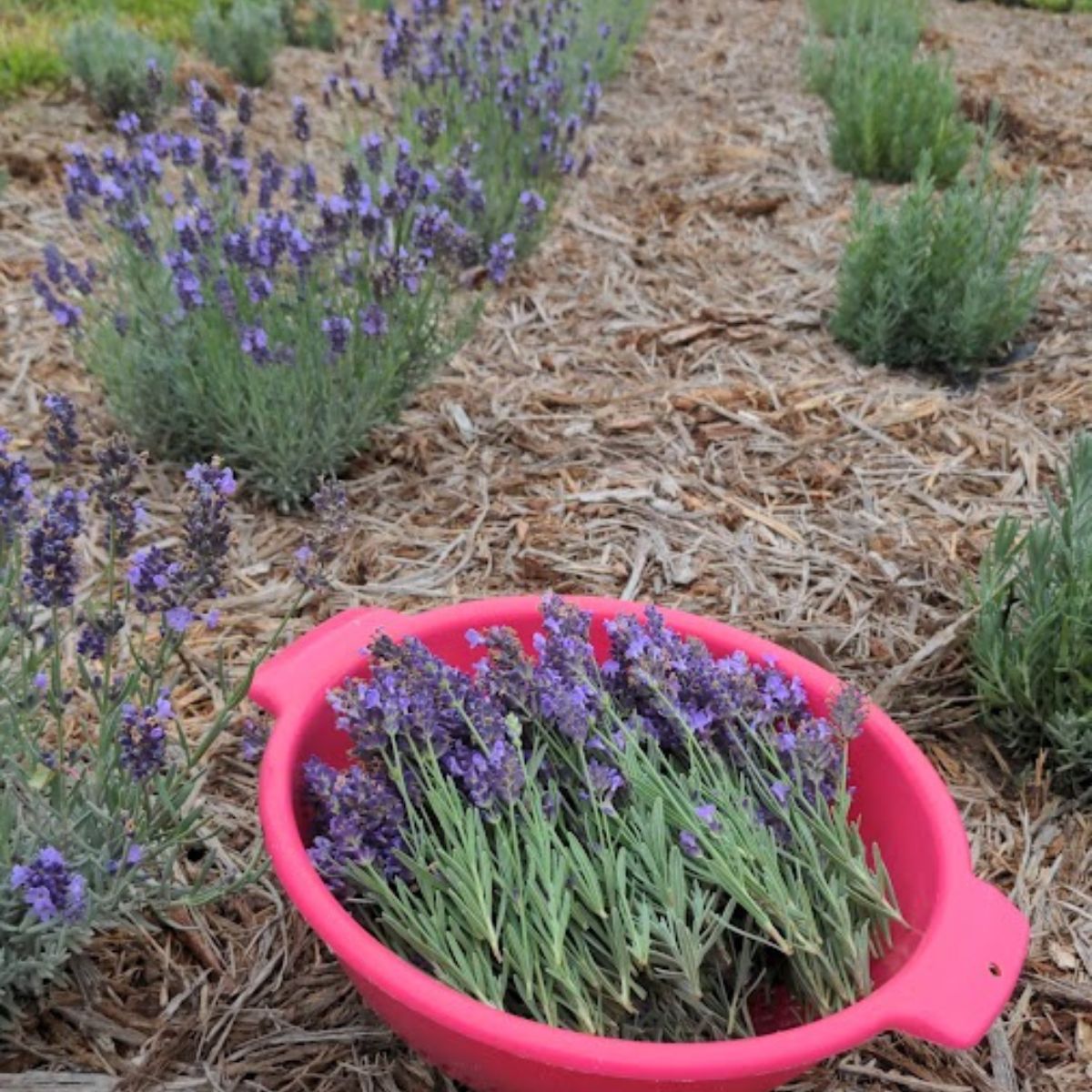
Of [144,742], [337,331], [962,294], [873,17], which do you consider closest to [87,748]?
[144,742]

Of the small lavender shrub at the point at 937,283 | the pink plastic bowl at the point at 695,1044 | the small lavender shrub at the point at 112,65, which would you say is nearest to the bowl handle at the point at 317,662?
the pink plastic bowl at the point at 695,1044

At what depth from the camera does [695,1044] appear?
3.76 ft

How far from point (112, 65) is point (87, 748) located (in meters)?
3.52

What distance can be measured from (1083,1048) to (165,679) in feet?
4.79

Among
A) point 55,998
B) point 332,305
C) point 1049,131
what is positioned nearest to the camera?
point 55,998

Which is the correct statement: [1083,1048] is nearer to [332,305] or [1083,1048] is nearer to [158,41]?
[332,305]

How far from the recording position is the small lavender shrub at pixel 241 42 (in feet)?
15.9

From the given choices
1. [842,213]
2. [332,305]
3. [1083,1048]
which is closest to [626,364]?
[332,305]

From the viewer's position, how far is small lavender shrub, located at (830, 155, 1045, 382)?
2.96 meters

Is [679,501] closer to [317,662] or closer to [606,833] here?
[317,662]

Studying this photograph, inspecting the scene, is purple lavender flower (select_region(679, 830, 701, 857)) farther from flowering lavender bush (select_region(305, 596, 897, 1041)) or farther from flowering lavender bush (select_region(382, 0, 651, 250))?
flowering lavender bush (select_region(382, 0, 651, 250))

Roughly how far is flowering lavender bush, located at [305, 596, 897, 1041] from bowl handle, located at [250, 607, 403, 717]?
3.2 inches

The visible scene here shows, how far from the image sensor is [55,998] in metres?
1.53

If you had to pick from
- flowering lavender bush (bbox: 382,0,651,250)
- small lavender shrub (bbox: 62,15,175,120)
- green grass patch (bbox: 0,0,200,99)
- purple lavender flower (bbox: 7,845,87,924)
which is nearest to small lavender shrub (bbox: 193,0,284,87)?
green grass patch (bbox: 0,0,200,99)
